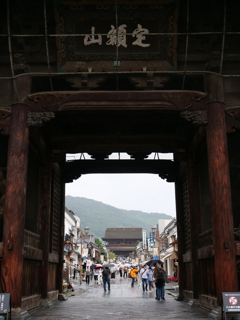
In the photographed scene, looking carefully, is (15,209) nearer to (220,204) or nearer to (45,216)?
(45,216)

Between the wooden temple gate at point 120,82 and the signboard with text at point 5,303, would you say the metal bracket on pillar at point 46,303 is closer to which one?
the wooden temple gate at point 120,82

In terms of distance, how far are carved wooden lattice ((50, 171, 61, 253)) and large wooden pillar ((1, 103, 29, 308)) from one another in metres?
5.71

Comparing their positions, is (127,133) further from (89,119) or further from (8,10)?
(8,10)

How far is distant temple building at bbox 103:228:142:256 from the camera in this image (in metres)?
119

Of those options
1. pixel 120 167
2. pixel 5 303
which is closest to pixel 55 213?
pixel 120 167

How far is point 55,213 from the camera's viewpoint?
16.6 meters

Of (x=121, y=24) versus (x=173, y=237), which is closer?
(x=121, y=24)

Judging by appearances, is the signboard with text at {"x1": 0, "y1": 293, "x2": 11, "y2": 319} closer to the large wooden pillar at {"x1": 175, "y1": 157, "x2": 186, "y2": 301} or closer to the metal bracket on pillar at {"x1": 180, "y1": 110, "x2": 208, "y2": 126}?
the metal bracket on pillar at {"x1": 180, "y1": 110, "x2": 208, "y2": 126}

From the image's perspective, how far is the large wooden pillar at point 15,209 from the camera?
9.55 m

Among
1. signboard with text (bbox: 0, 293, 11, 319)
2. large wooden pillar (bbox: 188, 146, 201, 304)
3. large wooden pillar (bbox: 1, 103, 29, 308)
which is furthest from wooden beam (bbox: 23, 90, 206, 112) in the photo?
signboard with text (bbox: 0, 293, 11, 319)

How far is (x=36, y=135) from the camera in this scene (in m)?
13.1

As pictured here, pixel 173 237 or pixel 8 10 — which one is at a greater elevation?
pixel 8 10

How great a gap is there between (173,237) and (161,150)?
1460 inches

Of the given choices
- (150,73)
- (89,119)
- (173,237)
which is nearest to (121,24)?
(150,73)
